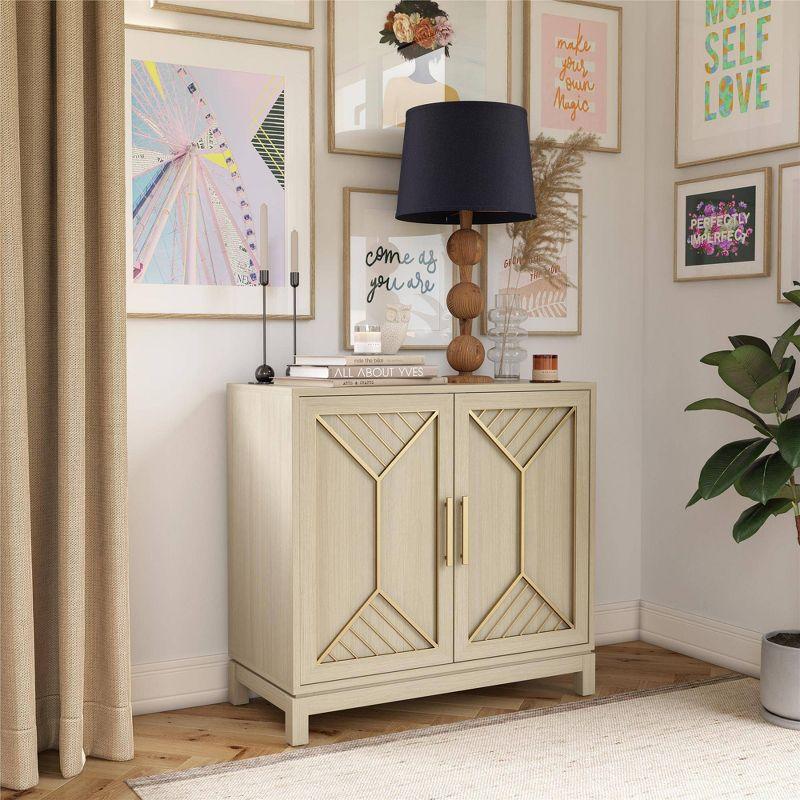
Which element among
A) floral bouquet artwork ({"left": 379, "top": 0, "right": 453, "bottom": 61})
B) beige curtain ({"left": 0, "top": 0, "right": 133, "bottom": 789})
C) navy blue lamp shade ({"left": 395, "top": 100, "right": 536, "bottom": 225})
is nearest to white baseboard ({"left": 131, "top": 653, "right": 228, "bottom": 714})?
beige curtain ({"left": 0, "top": 0, "right": 133, "bottom": 789})

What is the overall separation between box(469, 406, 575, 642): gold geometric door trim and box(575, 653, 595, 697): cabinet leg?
0.15 meters

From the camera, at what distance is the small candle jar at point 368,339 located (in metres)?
2.92

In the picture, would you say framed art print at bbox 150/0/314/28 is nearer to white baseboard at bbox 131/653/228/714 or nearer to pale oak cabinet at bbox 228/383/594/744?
pale oak cabinet at bbox 228/383/594/744

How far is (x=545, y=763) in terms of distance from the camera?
8.35 ft

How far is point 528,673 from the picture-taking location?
117 inches

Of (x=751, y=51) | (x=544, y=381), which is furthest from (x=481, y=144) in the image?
(x=751, y=51)

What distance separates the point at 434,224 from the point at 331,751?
1595mm

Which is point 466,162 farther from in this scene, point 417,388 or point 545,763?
point 545,763

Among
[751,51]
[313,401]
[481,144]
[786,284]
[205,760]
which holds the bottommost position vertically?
[205,760]

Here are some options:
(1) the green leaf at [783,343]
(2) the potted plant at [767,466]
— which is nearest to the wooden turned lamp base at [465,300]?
(2) the potted plant at [767,466]

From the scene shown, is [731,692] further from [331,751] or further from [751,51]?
[751,51]

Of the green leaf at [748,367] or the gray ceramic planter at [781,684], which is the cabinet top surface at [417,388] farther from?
the gray ceramic planter at [781,684]

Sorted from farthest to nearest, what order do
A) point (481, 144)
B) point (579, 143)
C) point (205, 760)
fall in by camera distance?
1. point (579, 143)
2. point (481, 144)
3. point (205, 760)

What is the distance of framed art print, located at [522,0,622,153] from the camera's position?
3412 millimetres
